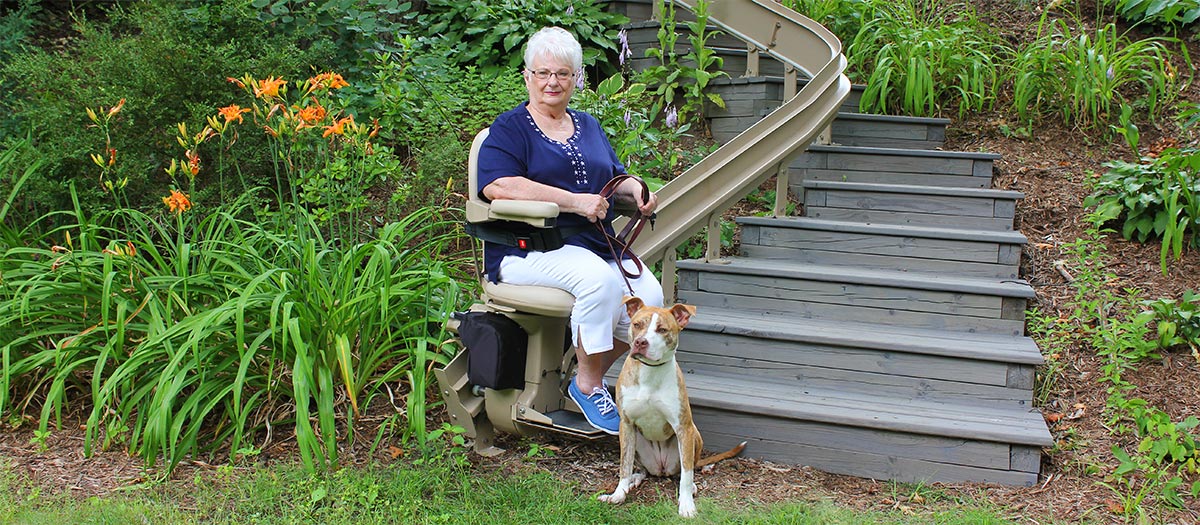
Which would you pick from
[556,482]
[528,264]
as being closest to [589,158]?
[528,264]

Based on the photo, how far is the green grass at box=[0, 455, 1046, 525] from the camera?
9.37ft

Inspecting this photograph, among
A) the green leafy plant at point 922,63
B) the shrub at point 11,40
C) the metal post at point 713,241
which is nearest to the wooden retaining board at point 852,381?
the metal post at point 713,241

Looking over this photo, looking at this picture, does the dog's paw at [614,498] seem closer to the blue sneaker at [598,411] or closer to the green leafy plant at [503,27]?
the blue sneaker at [598,411]

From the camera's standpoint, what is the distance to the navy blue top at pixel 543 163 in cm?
291

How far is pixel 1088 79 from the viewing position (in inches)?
200

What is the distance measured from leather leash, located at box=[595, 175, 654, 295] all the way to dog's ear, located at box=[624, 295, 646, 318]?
0.64 ft

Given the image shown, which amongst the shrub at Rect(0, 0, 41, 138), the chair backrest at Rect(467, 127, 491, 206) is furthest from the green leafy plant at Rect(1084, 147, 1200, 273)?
the shrub at Rect(0, 0, 41, 138)

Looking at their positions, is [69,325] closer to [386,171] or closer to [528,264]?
[386,171]

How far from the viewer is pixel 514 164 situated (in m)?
2.90

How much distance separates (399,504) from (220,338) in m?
1.04

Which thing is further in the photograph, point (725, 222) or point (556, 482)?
point (725, 222)

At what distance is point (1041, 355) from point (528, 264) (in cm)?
203

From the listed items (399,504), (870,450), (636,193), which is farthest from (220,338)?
(870,450)

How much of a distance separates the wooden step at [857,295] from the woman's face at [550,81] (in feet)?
4.97
